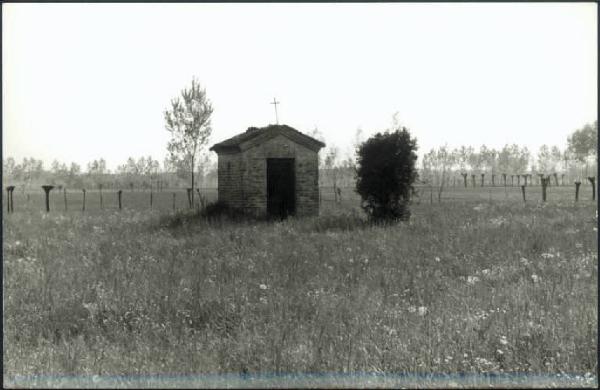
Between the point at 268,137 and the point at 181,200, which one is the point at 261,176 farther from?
the point at 181,200

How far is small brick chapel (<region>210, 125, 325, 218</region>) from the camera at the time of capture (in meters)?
18.3

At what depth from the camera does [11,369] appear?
4648mm

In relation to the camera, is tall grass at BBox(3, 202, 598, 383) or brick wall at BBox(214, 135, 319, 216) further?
brick wall at BBox(214, 135, 319, 216)

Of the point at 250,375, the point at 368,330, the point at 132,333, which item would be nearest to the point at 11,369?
A: the point at 132,333

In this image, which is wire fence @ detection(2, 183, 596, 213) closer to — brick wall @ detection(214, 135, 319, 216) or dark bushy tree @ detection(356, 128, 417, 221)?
dark bushy tree @ detection(356, 128, 417, 221)

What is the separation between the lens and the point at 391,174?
1812 cm

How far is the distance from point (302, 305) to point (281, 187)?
13.7m

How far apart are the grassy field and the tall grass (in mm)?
26

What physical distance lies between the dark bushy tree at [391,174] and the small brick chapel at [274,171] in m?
2.12

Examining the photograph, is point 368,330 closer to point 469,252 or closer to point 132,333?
point 132,333

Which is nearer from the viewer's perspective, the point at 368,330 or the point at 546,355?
the point at 546,355

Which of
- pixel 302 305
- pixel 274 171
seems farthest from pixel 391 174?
pixel 302 305

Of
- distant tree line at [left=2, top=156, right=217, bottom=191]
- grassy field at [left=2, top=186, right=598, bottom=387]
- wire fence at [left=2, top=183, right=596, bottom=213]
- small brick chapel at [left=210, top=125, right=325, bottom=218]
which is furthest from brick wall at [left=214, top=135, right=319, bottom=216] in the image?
distant tree line at [left=2, top=156, right=217, bottom=191]

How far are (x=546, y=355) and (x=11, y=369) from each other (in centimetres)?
500
